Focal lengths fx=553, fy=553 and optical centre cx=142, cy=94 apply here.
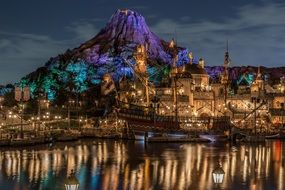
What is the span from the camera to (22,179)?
124 ft

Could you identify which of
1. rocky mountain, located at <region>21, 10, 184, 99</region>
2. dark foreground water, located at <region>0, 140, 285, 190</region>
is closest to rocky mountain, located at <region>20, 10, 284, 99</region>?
rocky mountain, located at <region>21, 10, 184, 99</region>

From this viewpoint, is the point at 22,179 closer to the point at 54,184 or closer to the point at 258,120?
the point at 54,184

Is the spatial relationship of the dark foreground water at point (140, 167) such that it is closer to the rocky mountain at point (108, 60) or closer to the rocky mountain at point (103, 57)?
the rocky mountain at point (108, 60)

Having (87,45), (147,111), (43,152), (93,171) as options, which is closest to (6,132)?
(43,152)

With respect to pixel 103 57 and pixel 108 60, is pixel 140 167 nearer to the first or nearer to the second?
pixel 108 60

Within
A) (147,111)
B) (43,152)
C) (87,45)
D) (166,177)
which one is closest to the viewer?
(166,177)

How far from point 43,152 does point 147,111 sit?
87.3ft

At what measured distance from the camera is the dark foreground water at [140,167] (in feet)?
119

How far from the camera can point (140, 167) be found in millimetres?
45250

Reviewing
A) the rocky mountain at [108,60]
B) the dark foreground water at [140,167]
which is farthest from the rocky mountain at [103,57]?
the dark foreground water at [140,167]

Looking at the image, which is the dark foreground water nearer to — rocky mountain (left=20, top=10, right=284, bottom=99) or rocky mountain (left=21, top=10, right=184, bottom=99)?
rocky mountain (left=20, top=10, right=284, bottom=99)

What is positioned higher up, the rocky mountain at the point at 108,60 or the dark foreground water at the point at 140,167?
the rocky mountain at the point at 108,60

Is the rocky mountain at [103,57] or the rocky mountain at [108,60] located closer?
the rocky mountain at [108,60]

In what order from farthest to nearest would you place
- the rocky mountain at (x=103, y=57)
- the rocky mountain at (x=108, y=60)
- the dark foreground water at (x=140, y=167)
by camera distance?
the rocky mountain at (x=103, y=57) → the rocky mountain at (x=108, y=60) → the dark foreground water at (x=140, y=167)
